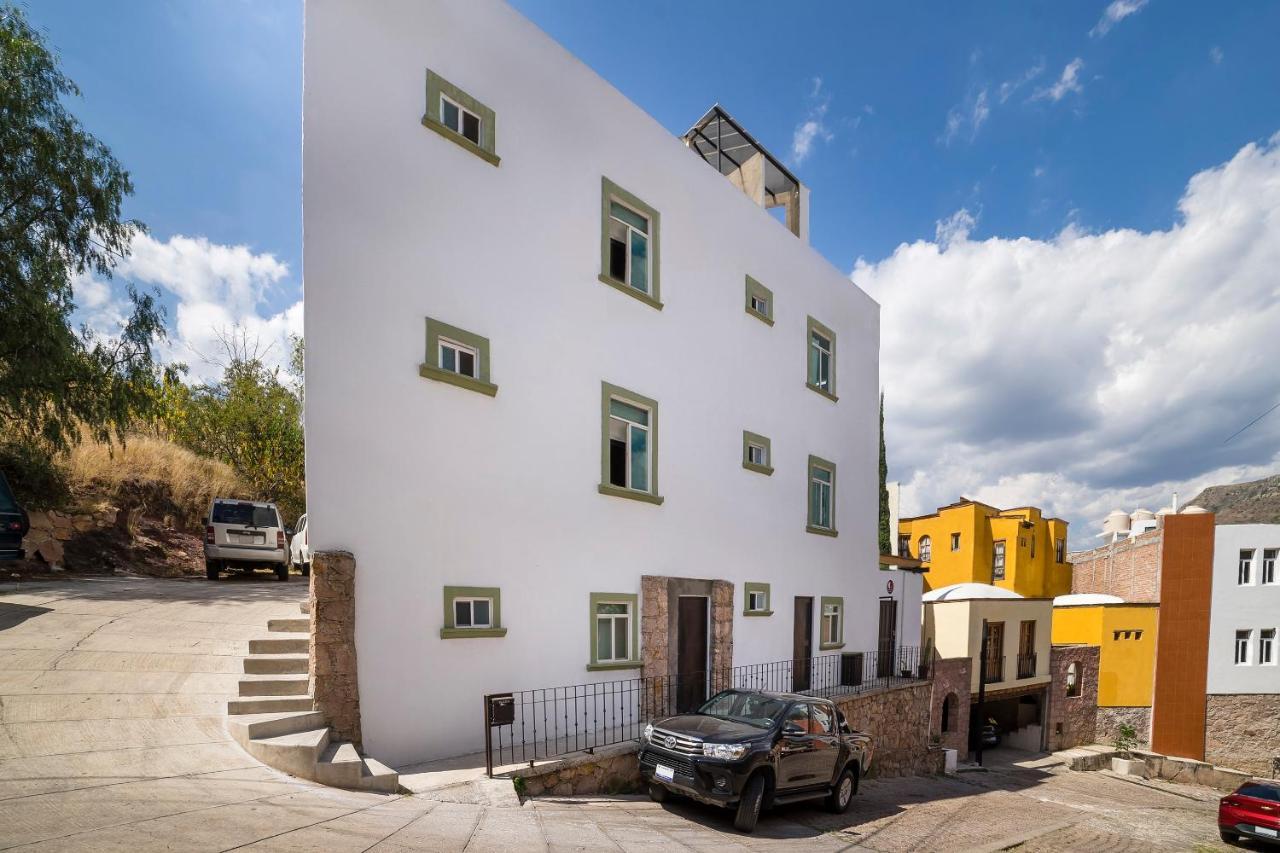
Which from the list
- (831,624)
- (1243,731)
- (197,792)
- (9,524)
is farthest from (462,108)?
(1243,731)

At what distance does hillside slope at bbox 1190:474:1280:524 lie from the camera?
55.0m

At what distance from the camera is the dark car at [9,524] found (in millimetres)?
12725

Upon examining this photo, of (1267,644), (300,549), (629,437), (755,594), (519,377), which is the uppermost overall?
(519,377)

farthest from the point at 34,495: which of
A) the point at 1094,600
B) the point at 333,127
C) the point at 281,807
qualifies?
the point at 1094,600

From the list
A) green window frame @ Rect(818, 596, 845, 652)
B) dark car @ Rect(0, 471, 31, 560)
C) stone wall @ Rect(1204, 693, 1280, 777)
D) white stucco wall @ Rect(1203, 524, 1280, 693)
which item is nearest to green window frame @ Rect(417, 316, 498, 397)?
dark car @ Rect(0, 471, 31, 560)

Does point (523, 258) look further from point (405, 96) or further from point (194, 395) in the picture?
point (194, 395)

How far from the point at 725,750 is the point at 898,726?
11.6 meters

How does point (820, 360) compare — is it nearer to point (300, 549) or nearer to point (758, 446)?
point (758, 446)

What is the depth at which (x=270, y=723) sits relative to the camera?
7.29 m

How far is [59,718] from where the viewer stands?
271 inches

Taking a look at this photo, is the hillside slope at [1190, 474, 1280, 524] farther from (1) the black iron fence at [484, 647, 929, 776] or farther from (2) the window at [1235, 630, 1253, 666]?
(1) the black iron fence at [484, 647, 929, 776]

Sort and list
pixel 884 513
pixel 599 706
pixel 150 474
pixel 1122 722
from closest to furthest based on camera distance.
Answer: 1. pixel 599 706
2. pixel 150 474
3. pixel 1122 722
4. pixel 884 513

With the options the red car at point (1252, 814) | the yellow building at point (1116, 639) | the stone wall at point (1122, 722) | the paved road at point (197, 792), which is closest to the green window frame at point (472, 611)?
the paved road at point (197, 792)

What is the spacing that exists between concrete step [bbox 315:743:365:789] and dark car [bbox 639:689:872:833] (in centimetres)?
376
